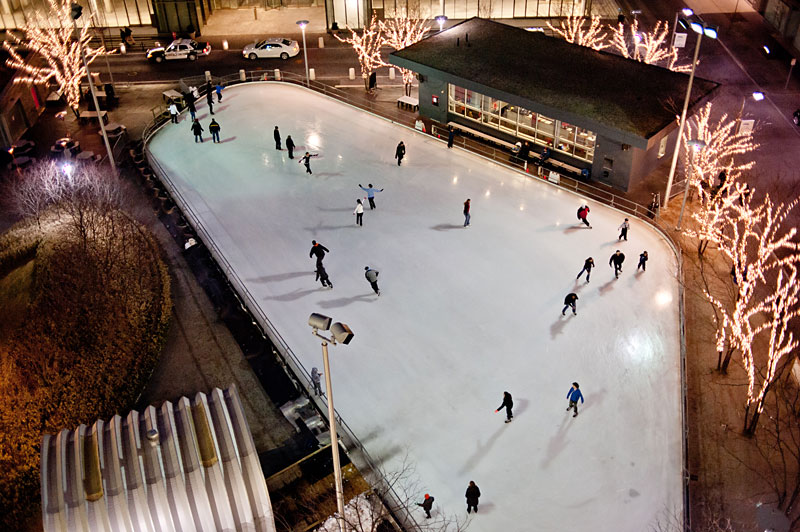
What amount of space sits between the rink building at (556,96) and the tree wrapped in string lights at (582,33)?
4.52 metres

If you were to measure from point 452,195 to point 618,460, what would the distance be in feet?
48.4

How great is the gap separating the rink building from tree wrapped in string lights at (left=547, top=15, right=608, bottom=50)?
14.8ft

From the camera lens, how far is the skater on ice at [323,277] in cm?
2578

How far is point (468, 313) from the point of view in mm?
25016

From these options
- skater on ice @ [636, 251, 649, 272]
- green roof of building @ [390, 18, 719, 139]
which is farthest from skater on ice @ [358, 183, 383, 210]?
skater on ice @ [636, 251, 649, 272]

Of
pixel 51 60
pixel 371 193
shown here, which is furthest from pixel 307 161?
pixel 51 60

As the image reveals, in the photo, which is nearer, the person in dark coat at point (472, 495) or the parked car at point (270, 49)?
the person in dark coat at point (472, 495)

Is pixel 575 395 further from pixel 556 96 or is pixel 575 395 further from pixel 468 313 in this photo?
pixel 556 96

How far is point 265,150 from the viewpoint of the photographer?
1384 inches

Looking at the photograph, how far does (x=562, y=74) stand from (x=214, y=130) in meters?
17.2

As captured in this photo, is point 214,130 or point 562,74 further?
point 214,130

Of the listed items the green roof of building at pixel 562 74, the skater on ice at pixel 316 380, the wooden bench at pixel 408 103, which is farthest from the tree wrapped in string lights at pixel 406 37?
the skater on ice at pixel 316 380

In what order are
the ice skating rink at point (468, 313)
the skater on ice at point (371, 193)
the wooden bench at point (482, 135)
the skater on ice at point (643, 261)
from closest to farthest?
the ice skating rink at point (468, 313)
the skater on ice at point (643, 261)
the skater on ice at point (371, 193)
the wooden bench at point (482, 135)

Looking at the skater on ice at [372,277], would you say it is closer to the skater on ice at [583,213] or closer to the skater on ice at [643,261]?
the skater on ice at [583,213]
